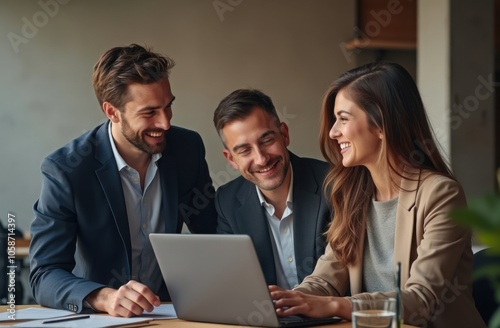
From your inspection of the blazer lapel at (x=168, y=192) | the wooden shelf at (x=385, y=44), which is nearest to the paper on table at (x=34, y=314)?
the blazer lapel at (x=168, y=192)

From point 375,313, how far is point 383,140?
0.79 metres

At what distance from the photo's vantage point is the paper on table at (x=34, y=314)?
215cm

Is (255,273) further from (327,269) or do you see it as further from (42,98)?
(42,98)

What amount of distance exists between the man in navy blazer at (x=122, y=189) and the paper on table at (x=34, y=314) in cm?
9

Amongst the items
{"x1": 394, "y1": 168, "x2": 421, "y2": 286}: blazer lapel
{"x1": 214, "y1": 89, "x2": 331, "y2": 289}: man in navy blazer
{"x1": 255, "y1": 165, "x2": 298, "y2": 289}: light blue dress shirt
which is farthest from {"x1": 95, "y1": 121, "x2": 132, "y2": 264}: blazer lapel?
{"x1": 394, "y1": 168, "x2": 421, "y2": 286}: blazer lapel

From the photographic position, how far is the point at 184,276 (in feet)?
6.74

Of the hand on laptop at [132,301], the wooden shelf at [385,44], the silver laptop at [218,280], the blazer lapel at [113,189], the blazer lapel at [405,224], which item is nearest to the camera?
the silver laptop at [218,280]

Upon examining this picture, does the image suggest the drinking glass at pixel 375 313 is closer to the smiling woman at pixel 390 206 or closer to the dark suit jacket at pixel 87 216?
the smiling woman at pixel 390 206

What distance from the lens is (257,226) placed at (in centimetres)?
276

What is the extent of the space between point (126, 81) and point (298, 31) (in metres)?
4.20

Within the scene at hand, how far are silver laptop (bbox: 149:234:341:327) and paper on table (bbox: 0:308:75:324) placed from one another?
350mm

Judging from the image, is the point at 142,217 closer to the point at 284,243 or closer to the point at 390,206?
the point at 284,243

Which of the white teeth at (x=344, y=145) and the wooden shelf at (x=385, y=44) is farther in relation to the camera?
the wooden shelf at (x=385, y=44)

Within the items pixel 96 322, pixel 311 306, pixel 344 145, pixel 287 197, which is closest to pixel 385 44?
pixel 287 197
